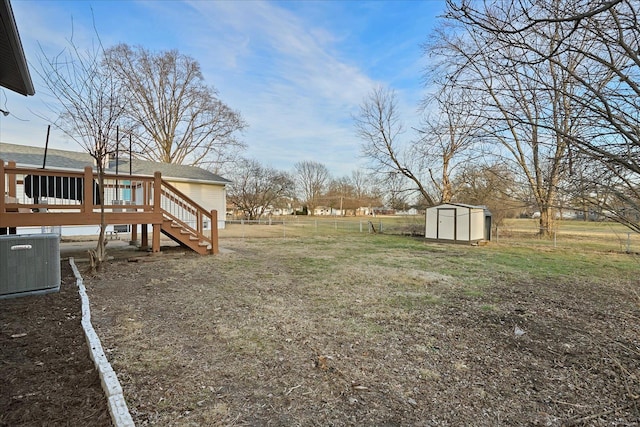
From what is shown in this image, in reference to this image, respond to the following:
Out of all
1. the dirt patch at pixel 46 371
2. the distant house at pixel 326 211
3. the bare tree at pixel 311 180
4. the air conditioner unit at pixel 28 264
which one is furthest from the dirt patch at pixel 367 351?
the distant house at pixel 326 211

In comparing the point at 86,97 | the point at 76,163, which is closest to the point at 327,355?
the point at 86,97

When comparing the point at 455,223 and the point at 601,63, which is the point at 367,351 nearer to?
the point at 601,63

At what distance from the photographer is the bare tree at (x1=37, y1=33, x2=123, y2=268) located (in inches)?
246

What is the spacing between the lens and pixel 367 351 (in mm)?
3105

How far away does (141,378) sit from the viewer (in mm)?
2432

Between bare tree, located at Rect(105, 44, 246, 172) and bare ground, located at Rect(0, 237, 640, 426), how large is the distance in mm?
20003

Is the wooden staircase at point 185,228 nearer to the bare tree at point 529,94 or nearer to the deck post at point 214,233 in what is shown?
the deck post at point 214,233

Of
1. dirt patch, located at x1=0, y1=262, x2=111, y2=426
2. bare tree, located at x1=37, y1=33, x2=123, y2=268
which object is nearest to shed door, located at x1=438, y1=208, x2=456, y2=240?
bare tree, located at x1=37, y1=33, x2=123, y2=268

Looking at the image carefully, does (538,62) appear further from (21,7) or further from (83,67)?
(21,7)

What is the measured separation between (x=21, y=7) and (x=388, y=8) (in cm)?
806

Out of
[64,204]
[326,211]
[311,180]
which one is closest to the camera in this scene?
[64,204]

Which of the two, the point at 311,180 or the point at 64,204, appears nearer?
the point at 64,204

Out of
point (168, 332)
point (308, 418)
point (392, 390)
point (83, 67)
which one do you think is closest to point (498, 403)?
point (392, 390)

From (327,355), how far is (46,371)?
220 centimetres
